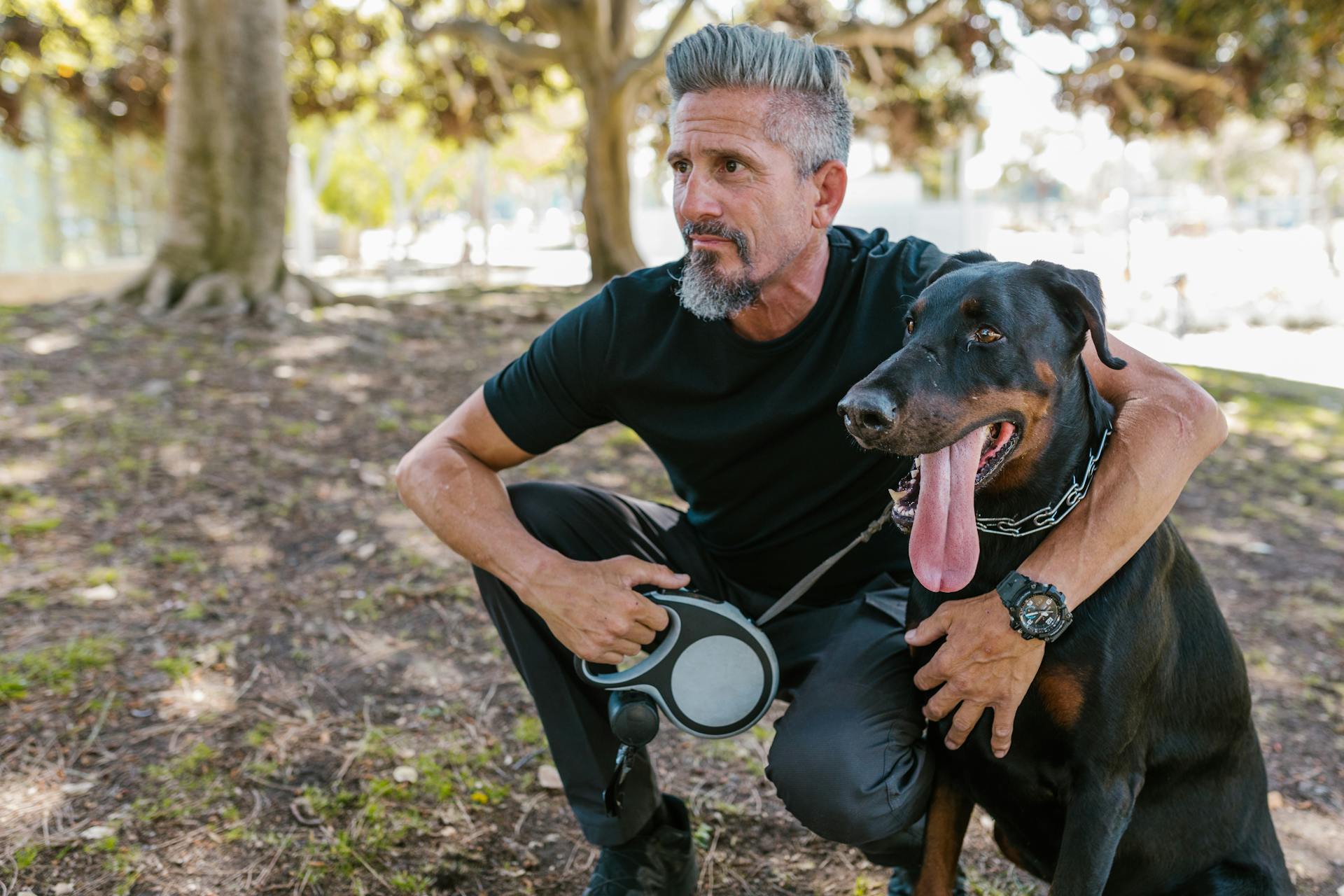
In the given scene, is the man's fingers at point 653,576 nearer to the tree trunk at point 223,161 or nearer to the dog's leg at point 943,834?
the dog's leg at point 943,834

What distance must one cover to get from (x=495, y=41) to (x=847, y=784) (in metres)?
11.9

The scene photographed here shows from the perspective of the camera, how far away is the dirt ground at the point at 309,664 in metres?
2.76

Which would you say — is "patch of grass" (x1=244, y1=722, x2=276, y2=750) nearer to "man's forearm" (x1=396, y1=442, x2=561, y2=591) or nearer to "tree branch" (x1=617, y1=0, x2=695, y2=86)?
"man's forearm" (x1=396, y1=442, x2=561, y2=591)

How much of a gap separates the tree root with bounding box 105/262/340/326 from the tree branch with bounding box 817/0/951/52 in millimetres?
7346

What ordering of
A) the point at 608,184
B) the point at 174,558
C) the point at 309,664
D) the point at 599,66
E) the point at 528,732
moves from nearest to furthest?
1. the point at 528,732
2. the point at 309,664
3. the point at 174,558
4. the point at 599,66
5. the point at 608,184

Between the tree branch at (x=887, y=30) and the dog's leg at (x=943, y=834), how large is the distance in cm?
1144

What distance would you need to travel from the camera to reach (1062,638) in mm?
2078

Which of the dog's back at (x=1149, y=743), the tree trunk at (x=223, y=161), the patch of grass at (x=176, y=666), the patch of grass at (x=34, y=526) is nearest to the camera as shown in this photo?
the dog's back at (x=1149, y=743)

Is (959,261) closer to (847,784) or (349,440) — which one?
(847,784)

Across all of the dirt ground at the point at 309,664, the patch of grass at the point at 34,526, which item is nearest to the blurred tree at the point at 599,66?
the dirt ground at the point at 309,664

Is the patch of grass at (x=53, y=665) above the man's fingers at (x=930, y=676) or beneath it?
beneath

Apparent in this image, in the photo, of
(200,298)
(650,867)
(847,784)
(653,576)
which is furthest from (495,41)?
(847,784)

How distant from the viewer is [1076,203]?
244 feet

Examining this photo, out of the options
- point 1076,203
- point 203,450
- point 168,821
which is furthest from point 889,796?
point 1076,203
